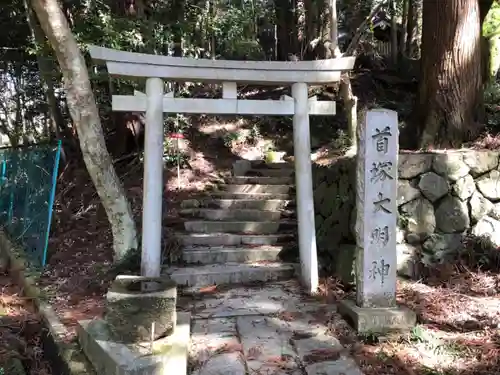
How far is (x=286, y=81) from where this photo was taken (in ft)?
19.0

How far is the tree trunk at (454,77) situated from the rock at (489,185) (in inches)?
28.2

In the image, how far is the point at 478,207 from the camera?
19.5 ft

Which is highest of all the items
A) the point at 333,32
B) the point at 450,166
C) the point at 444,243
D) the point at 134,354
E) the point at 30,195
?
the point at 333,32

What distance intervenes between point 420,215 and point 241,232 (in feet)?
9.05

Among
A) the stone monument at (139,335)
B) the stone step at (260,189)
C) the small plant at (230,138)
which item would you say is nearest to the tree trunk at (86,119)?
the stone monument at (139,335)

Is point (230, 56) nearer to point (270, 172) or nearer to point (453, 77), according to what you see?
point (270, 172)

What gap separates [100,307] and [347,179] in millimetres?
3457

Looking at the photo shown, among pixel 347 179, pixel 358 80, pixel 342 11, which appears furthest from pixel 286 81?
pixel 342 11

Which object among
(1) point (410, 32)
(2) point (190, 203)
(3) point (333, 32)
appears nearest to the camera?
(2) point (190, 203)

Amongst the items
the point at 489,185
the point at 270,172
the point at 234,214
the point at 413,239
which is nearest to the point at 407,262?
the point at 413,239

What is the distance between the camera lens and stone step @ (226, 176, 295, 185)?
9148 mm

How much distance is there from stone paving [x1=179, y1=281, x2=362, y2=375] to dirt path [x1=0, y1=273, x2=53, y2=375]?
58.0 inches

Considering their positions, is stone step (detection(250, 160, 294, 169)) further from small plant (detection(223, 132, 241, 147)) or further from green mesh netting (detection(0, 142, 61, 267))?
green mesh netting (detection(0, 142, 61, 267))

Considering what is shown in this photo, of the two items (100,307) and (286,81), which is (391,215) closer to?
(286,81)
